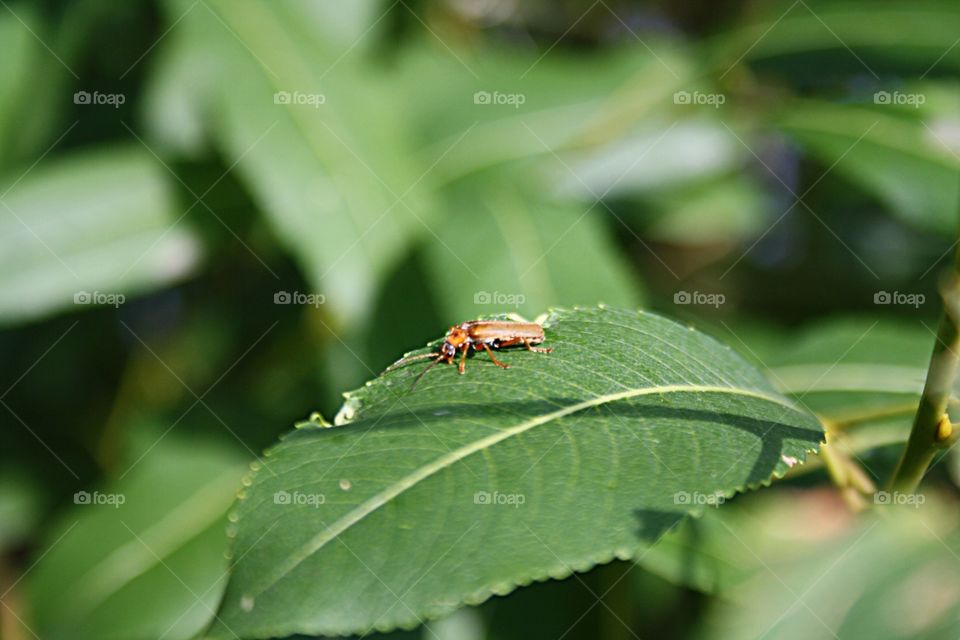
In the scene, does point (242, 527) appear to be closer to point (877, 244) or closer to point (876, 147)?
point (876, 147)

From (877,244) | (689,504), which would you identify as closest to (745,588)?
(689,504)
